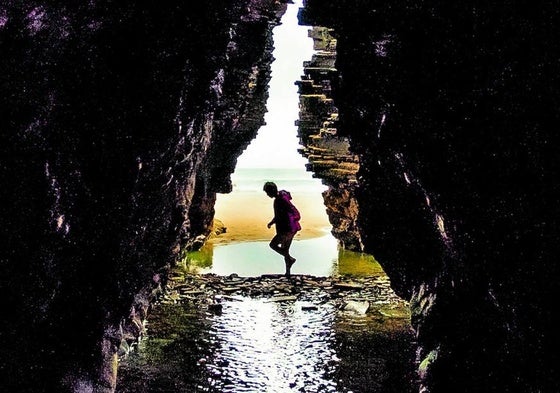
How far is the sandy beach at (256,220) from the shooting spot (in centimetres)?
2123

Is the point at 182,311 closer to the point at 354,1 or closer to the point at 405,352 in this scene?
the point at 405,352

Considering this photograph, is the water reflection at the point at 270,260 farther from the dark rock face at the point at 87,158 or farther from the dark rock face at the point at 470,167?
the dark rock face at the point at 470,167

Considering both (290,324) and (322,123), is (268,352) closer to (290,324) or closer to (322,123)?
(290,324)

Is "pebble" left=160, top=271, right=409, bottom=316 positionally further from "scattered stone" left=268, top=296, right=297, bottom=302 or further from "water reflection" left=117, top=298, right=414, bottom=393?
"water reflection" left=117, top=298, right=414, bottom=393

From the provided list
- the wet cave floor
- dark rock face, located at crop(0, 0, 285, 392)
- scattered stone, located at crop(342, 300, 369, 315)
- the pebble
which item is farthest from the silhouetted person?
dark rock face, located at crop(0, 0, 285, 392)

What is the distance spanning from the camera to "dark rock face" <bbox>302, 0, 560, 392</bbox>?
11.9 feet

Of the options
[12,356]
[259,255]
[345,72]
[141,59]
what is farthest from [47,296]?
[259,255]

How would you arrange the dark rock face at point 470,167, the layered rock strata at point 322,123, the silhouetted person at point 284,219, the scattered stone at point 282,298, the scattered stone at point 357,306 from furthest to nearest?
the layered rock strata at point 322,123 < the silhouetted person at point 284,219 < the scattered stone at point 282,298 < the scattered stone at point 357,306 < the dark rock face at point 470,167

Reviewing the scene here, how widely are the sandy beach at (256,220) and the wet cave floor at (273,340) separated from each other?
8.81 meters

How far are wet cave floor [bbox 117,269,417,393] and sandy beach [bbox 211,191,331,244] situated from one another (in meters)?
8.81

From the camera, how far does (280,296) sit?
1045cm

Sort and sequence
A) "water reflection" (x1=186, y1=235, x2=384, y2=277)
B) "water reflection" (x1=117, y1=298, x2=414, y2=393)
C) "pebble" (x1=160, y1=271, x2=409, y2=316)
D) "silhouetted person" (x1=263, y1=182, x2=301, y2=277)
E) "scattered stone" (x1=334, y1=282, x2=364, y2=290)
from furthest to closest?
"water reflection" (x1=186, y1=235, x2=384, y2=277), "silhouetted person" (x1=263, y1=182, x2=301, y2=277), "scattered stone" (x1=334, y1=282, x2=364, y2=290), "pebble" (x1=160, y1=271, x2=409, y2=316), "water reflection" (x1=117, y1=298, x2=414, y2=393)

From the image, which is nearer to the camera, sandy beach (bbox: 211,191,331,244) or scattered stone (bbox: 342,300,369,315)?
scattered stone (bbox: 342,300,369,315)

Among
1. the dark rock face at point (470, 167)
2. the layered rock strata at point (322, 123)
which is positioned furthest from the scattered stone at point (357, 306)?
the layered rock strata at point (322, 123)
